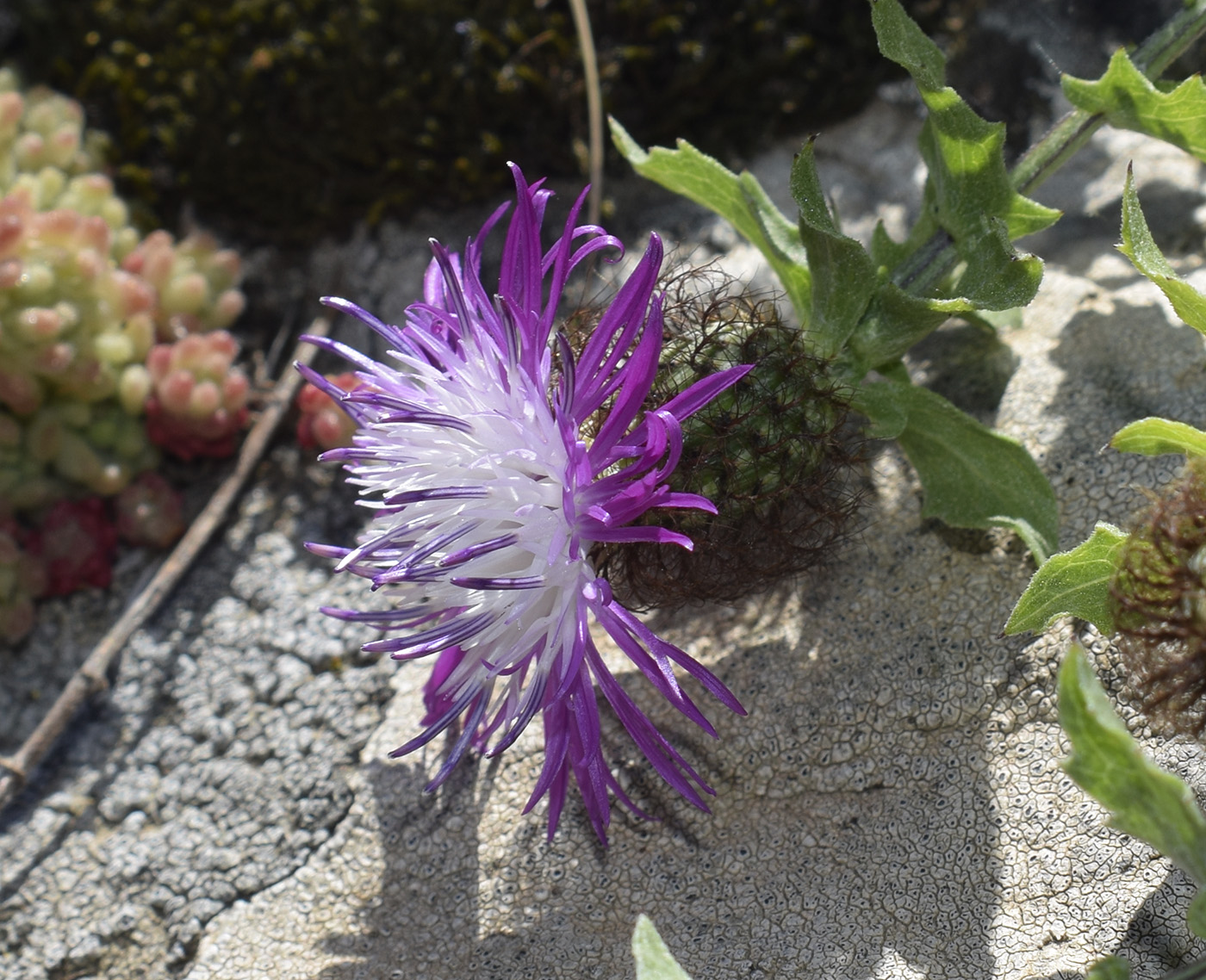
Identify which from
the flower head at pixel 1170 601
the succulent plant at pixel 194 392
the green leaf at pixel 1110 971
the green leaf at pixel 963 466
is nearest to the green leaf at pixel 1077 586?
the flower head at pixel 1170 601

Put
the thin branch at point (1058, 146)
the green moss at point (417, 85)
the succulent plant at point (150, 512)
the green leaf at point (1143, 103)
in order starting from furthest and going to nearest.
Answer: the green moss at point (417, 85) < the succulent plant at point (150, 512) < the thin branch at point (1058, 146) < the green leaf at point (1143, 103)

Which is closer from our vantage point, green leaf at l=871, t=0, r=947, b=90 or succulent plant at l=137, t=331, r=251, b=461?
green leaf at l=871, t=0, r=947, b=90

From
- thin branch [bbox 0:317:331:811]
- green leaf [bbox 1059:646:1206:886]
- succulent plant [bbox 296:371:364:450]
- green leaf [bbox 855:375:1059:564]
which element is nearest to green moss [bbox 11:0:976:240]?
thin branch [bbox 0:317:331:811]

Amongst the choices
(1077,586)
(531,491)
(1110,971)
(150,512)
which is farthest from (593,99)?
(1110,971)

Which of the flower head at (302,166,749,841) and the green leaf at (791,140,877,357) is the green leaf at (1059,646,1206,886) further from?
the green leaf at (791,140,877,357)

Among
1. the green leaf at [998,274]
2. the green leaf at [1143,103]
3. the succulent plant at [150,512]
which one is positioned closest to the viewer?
the green leaf at [998,274]

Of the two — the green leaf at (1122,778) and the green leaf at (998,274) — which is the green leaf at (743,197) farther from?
the green leaf at (1122,778)

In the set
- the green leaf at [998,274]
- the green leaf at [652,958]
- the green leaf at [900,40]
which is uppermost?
the green leaf at [900,40]
